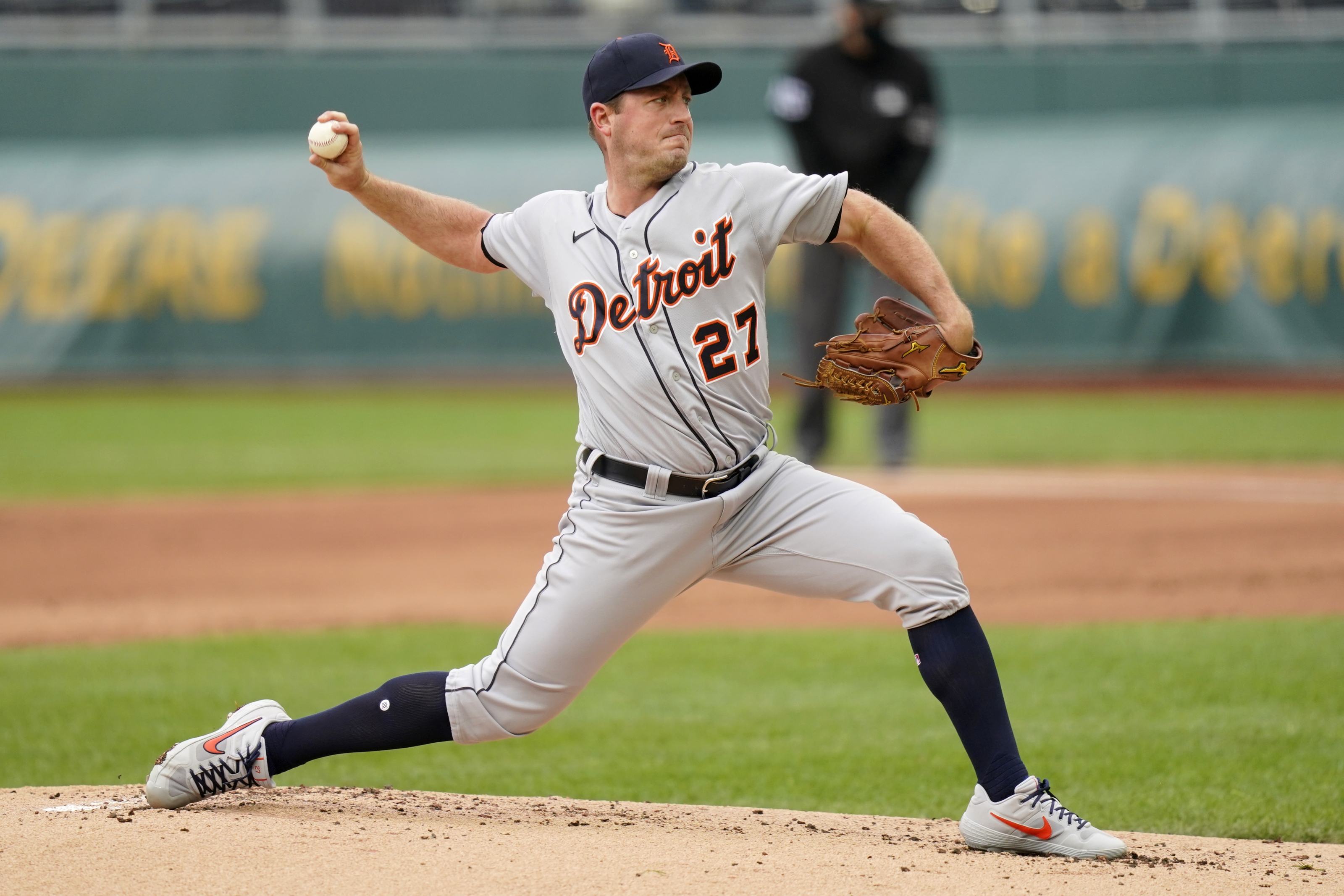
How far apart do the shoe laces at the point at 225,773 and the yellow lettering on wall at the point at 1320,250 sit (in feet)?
43.8

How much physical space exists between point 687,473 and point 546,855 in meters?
0.82

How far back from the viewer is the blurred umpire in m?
9.20

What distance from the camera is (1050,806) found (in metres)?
3.10

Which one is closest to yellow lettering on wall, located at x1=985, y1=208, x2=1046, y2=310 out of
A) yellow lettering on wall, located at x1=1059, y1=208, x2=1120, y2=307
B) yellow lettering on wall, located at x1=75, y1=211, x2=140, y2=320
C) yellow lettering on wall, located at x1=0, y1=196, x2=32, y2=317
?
yellow lettering on wall, located at x1=1059, y1=208, x2=1120, y2=307

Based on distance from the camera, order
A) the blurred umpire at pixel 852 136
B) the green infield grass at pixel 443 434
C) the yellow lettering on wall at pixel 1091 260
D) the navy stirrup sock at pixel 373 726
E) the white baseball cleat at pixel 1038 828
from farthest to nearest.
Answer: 1. the yellow lettering on wall at pixel 1091 260
2. the green infield grass at pixel 443 434
3. the blurred umpire at pixel 852 136
4. the navy stirrup sock at pixel 373 726
5. the white baseball cleat at pixel 1038 828

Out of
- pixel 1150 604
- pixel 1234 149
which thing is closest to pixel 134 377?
pixel 1234 149

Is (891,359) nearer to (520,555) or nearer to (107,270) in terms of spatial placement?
(520,555)

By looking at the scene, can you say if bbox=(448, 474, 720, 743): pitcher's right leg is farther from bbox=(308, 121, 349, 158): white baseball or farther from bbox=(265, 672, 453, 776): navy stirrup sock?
bbox=(308, 121, 349, 158): white baseball

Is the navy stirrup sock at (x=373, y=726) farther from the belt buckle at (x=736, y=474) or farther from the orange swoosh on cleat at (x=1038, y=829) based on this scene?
the orange swoosh on cleat at (x=1038, y=829)

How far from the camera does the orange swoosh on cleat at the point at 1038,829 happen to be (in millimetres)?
3084

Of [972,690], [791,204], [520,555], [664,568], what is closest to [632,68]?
[791,204]

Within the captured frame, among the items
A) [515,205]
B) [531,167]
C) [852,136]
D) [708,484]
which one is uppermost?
[852,136]

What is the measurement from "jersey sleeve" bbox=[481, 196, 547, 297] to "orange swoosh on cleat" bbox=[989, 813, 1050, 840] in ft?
5.04

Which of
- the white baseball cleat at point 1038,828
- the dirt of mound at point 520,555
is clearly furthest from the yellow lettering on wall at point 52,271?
the white baseball cleat at point 1038,828
